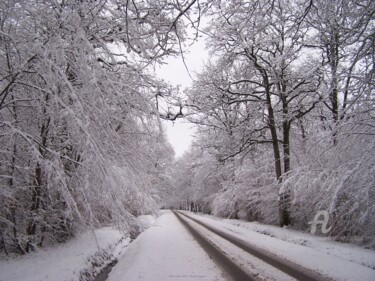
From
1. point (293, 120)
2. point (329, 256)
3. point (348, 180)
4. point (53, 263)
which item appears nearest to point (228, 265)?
point (329, 256)

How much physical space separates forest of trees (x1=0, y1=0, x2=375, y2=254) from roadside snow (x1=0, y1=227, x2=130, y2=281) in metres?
0.48

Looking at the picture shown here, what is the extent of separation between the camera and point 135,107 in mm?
7227

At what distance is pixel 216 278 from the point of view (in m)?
7.09

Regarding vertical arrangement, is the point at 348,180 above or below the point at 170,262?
above

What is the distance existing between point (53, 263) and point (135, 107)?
4.14 meters

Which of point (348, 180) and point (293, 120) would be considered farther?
point (293, 120)

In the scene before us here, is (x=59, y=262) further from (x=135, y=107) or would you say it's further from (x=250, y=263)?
(x=250, y=263)

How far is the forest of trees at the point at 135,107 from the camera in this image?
546 cm

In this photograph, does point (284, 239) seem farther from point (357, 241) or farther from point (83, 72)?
point (83, 72)

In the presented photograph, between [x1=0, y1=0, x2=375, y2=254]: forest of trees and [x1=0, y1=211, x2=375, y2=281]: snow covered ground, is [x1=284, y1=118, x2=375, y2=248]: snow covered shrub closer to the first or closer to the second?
[x1=0, y1=0, x2=375, y2=254]: forest of trees

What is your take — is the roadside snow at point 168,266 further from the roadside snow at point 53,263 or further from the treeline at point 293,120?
the treeline at point 293,120

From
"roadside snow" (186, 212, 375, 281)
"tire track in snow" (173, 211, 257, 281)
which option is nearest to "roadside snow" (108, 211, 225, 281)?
"tire track in snow" (173, 211, 257, 281)

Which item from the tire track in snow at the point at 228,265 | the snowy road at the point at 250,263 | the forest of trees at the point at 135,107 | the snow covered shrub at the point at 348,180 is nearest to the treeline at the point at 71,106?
the forest of trees at the point at 135,107

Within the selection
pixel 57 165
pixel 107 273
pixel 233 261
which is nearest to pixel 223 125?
pixel 233 261
